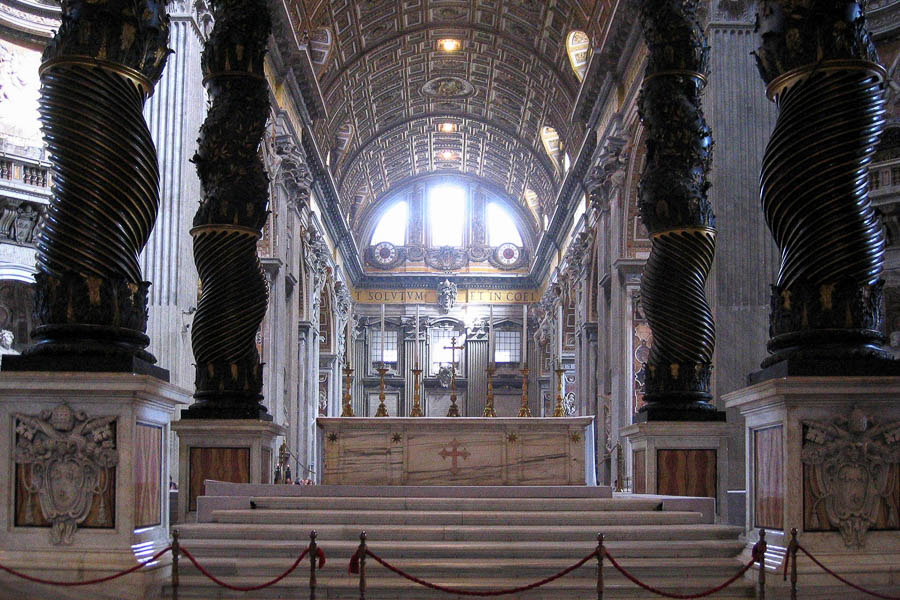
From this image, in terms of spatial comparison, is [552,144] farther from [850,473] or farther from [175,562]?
[175,562]

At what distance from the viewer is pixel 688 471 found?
34.7 ft

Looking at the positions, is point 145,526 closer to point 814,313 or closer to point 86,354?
point 86,354

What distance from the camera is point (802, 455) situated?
654 cm

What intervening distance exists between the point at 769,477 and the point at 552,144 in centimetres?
3309

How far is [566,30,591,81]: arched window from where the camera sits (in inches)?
1215

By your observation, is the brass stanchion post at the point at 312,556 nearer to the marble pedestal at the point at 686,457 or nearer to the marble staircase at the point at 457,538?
the marble staircase at the point at 457,538

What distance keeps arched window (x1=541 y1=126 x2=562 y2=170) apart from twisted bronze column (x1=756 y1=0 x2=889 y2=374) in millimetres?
31325

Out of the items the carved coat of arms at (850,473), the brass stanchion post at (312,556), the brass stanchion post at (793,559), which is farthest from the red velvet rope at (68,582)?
the carved coat of arms at (850,473)

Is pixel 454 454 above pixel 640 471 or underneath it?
above

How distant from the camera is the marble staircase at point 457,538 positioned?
711 cm

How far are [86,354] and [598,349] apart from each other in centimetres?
2302

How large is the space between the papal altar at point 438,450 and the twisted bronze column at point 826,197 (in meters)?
5.38

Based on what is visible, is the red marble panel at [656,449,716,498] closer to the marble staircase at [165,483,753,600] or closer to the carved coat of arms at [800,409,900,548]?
the marble staircase at [165,483,753,600]

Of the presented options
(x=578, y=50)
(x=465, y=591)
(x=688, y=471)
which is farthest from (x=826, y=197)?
(x=578, y=50)
